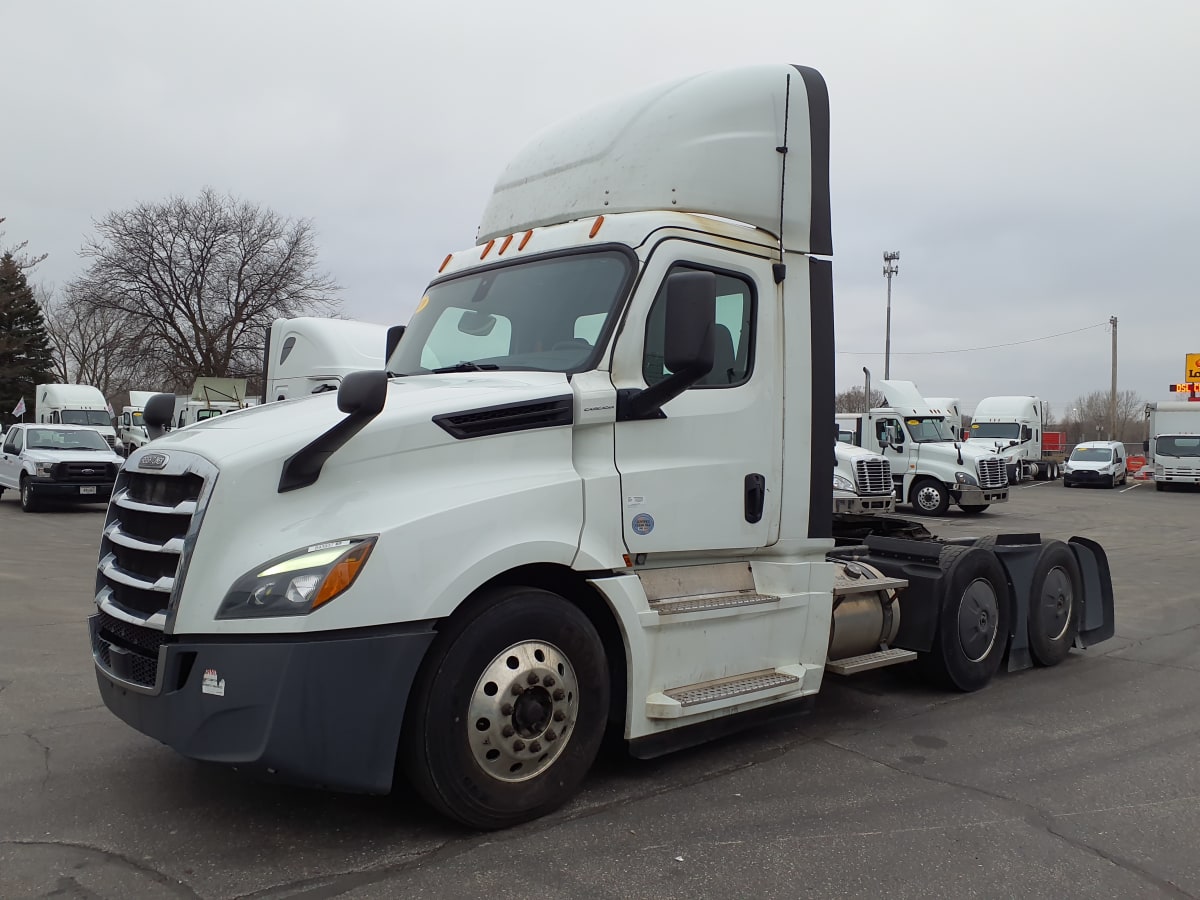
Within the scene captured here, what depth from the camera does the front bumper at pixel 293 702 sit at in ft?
11.2

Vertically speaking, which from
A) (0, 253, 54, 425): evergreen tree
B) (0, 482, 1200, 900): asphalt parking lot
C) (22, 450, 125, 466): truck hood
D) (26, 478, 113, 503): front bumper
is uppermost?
(0, 253, 54, 425): evergreen tree

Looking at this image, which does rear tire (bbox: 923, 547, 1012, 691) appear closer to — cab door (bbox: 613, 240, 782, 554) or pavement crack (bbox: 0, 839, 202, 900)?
cab door (bbox: 613, 240, 782, 554)

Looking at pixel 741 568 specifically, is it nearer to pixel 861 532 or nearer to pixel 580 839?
pixel 580 839

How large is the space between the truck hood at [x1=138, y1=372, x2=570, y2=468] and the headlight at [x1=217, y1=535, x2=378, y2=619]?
0.43 meters

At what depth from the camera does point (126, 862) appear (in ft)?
11.8

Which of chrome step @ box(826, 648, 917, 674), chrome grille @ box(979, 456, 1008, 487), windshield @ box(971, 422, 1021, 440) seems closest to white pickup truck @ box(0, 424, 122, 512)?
chrome step @ box(826, 648, 917, 674)

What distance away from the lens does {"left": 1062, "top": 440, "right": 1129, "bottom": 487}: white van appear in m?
36.1

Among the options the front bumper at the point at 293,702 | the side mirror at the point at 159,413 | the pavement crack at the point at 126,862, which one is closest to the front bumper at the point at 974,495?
the side mirror at the point at 159,413

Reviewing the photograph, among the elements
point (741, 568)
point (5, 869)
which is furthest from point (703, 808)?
point (5, 869)

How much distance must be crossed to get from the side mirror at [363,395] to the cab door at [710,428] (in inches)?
48.1

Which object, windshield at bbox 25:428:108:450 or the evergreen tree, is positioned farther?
the evergreen tree

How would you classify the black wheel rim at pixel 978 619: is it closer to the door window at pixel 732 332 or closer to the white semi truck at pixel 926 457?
the door window at pixel 732 332

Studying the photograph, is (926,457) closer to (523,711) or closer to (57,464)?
(57,464)

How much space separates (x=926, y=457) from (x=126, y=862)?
21.3 meters
